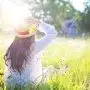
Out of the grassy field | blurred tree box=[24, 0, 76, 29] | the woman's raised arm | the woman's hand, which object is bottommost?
the grassy field

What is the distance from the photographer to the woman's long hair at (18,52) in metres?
4.14

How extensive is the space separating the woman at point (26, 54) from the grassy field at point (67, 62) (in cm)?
5

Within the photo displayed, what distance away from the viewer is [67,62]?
4.14m

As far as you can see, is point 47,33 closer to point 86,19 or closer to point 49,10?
point 49,10

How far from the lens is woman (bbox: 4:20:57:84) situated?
4117 mm

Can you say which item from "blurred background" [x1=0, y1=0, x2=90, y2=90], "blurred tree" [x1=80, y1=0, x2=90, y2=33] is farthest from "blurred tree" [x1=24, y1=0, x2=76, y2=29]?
"blurred tree" [x1=80, y1=0, x2=90, y2=33]

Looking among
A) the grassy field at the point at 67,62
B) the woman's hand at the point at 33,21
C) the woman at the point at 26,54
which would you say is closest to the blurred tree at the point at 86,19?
the grassy field at the point at 67,62

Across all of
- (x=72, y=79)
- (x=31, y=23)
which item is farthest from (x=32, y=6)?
(x=72, y=79)

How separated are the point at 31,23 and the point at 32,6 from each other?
138mm

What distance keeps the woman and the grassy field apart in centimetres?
5

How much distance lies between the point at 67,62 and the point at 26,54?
1.13 feet

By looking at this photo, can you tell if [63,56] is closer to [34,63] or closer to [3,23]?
[34,63]

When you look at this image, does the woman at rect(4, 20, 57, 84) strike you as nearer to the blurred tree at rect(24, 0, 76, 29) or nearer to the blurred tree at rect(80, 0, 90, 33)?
the blurred tree at rect(24, 0, 76, 29)

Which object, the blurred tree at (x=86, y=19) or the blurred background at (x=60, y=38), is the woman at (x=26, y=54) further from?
the blurred tree at (x=86, y=19)
